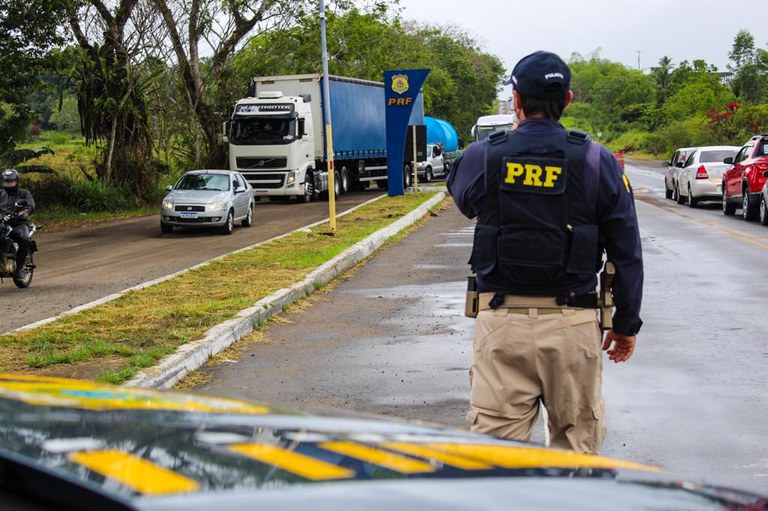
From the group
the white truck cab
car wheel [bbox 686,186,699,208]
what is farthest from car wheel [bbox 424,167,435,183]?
car wheel [bbox 686,186,699,208]

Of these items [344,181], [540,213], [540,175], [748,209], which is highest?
[540,175]

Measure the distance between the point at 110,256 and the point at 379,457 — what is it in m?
18.5

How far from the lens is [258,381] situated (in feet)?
27.3

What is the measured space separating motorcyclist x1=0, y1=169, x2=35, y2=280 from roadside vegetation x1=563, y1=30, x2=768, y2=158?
35.8 m

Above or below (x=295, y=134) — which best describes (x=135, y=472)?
above

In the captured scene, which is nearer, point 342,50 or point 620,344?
point 620,344

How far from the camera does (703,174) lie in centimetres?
2905

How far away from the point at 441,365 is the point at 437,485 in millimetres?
7075

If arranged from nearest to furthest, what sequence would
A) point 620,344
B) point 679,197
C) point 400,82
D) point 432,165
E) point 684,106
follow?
point 620,344
point 679,197
point 400,82
point 432,165
point 684,106

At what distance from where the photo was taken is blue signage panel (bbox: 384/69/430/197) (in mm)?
34500

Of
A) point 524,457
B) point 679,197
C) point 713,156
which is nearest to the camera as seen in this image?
point 524,457

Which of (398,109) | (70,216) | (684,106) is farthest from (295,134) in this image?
(684,106)

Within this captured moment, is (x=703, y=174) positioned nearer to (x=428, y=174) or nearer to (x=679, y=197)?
(x=679, y=197)

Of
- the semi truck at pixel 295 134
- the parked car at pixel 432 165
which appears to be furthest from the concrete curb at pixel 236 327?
the parked car at pixel 432 165
